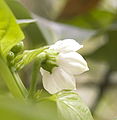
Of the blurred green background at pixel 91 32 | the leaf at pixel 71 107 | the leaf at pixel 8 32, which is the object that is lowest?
the blurred green background at pixel 91 32

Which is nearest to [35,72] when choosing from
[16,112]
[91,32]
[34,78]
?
[34,78]

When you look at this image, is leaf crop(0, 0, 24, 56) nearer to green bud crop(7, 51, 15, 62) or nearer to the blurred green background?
green bud crop(7, 51, 15, 62)

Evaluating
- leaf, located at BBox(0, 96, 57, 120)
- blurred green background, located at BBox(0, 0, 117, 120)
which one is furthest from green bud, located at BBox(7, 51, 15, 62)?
blurred green background, located at BBox(0, 0, 117, 120)

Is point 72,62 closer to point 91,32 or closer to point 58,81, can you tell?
point 58,81

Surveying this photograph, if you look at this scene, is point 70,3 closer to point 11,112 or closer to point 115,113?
point 115,113

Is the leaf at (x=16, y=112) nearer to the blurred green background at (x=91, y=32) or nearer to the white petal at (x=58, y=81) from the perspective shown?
the white petal at (x=58, y=81)

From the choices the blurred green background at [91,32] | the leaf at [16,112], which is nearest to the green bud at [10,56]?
the leaf at [16,112]
